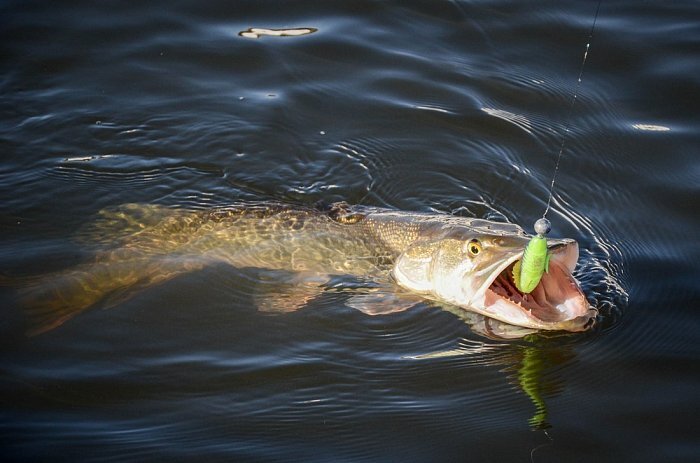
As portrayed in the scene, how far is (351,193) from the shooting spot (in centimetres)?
714

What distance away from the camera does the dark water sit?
4.80 m

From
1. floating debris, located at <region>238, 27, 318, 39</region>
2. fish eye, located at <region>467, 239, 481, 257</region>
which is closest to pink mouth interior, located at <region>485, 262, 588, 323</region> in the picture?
fish eye, located at <region>467, 239, 481, 257</region>

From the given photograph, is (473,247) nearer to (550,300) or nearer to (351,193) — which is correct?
(550,300)

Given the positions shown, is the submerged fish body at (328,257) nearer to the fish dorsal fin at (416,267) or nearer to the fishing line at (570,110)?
the fish dorsal fin at (416,267)

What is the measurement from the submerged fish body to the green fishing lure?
174 mm

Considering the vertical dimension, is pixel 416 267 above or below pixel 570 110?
below

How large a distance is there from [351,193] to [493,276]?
2.07 metres

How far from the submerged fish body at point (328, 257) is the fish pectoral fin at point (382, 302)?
0.03ft

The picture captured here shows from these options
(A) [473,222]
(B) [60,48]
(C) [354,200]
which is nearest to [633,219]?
(A) [473,222]

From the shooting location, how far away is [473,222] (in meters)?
5.93

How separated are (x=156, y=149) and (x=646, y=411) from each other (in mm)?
4555

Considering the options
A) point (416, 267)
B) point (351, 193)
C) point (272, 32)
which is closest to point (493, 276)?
point (416, 267)

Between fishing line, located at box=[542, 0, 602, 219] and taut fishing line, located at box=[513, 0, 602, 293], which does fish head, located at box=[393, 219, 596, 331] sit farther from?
fishing line, located at box=[542, 0, 602, 219]

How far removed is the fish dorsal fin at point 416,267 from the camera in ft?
19.2
